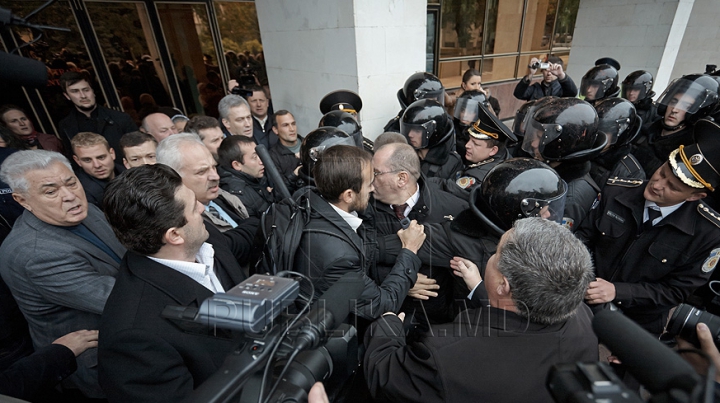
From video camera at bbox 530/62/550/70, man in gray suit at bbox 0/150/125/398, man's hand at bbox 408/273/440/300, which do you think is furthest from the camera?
video camera at bbox 530/62/550/70

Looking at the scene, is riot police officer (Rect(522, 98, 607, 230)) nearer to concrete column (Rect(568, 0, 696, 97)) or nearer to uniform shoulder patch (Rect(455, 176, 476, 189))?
uniform shoulder patch (Rect(455, 176, 476, 189))

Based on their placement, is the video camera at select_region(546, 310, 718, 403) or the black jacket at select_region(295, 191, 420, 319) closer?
the video camera at select_region(546, 310, 718, 403)

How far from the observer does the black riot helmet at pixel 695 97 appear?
145 inches

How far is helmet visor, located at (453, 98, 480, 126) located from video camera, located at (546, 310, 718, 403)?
12.3 ft

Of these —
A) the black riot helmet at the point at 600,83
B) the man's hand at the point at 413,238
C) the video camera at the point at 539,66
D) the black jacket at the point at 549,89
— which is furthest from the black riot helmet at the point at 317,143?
the black jacket at the point at 549,89

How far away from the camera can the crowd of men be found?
1130 mm

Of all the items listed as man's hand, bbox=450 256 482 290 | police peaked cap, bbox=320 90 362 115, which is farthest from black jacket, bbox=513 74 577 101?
man's hand, bbox=450 256 482 290

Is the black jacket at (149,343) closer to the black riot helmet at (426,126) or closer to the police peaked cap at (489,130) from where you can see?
the black riot helmet at (426,126)

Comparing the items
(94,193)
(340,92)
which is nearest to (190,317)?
(94,193)

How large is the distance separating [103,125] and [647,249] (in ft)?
18.8

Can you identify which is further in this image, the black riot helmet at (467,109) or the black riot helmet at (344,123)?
the black riot helmet at (467,109)

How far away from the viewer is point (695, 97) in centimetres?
370

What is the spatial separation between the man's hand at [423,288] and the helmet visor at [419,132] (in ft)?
5.60

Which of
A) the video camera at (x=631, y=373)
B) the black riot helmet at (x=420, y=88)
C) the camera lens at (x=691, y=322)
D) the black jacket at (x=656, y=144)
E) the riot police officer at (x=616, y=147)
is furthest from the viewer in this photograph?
the black riot helmet at (x=420, y=88)
